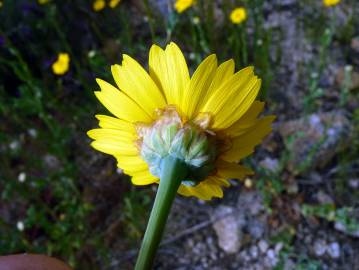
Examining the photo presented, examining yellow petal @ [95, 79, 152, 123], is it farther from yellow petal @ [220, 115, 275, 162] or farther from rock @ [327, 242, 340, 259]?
rock @ [327, 242, 340, 259]

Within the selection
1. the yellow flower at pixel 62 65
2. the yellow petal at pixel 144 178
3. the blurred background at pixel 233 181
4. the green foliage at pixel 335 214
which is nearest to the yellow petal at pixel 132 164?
the yellow petal at pixel 144 178

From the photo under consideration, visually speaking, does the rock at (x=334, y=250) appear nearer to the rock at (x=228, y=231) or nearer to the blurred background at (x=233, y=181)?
the blurred background at (x=233, y=181)

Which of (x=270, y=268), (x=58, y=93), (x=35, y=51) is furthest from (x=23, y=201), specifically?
(x=270, y=268)

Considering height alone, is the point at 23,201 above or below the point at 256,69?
below

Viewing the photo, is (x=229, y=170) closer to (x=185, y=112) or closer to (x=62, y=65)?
(x=185, y=112)

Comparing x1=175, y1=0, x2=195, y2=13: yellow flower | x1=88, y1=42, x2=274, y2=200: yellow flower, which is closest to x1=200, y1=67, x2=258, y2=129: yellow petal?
x1=88, y1=42, x2=274, y2=200: yellow flower

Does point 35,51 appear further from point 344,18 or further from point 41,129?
point 344,18
